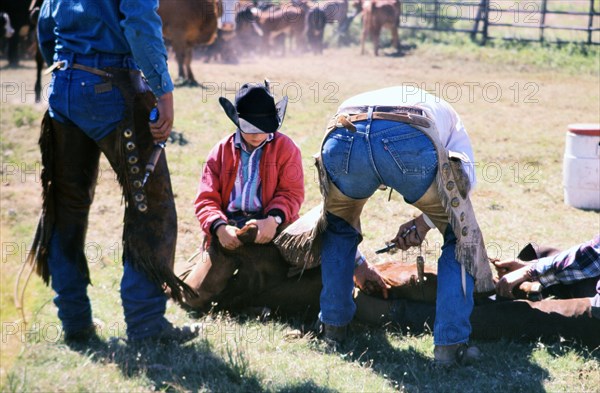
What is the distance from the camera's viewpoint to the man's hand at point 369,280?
14.9ft

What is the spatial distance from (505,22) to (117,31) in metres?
22.2

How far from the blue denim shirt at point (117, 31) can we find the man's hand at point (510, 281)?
6.68 ft

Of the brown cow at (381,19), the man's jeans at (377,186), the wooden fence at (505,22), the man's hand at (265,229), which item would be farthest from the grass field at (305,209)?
the brown cow at (381,19)

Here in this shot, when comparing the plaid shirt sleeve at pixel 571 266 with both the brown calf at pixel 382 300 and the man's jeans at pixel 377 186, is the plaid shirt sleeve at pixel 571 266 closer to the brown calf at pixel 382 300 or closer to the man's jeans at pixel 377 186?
the brown calf at pixel 382 300

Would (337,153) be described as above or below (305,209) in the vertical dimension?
above

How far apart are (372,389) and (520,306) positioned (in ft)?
3.53

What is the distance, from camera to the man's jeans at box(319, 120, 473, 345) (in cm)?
375

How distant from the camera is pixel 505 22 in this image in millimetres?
24438

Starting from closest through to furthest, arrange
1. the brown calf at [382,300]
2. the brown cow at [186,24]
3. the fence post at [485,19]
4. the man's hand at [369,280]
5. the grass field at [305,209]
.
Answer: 1. the grass field at [305,209]
2. the brown calf at [382,300]
3. the man's hand at [369,280]
4. the brown cow at [186,24]
5. the fence post at [485,19]

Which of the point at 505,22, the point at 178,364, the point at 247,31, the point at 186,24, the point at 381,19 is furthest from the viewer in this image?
the point at 505,22

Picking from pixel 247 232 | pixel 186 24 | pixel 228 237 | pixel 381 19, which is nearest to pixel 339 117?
pixel 247 232

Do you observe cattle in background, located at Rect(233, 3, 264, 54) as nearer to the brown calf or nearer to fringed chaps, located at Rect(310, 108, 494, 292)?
the brown calf

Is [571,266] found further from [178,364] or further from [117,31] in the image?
[117,31]

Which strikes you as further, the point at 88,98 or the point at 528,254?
the point at 528,254
